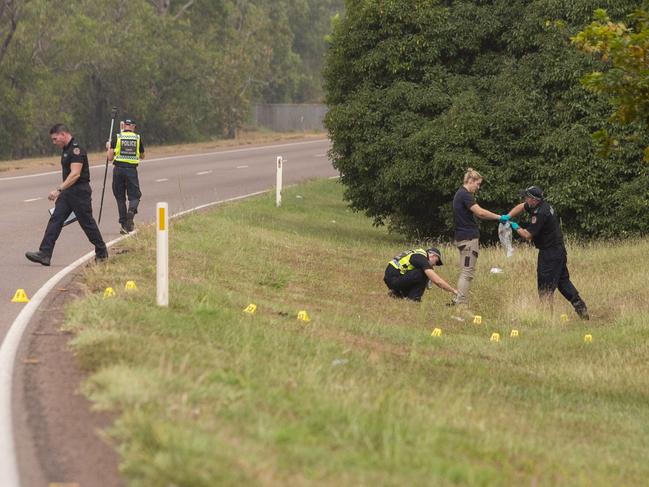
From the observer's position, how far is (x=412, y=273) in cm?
1496

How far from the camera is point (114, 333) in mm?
8539

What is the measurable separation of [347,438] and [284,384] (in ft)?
4.25

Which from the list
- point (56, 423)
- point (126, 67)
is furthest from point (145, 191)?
point (126, 67)

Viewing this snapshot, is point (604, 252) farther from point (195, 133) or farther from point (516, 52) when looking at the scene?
point (195, 133)

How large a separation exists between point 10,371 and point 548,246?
8.71 metres

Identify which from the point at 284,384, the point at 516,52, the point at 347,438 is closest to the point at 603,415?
the point at 284,384

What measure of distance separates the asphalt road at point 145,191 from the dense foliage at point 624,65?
606 centimetres

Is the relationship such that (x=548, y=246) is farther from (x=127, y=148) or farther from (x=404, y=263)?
(x=127, y=148)

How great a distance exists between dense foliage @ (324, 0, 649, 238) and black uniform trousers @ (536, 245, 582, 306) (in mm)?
6519

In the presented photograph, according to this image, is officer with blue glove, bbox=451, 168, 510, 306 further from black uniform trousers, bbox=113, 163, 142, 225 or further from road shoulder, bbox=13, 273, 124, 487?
road shoulder, bbox=13, 273, 124, 487

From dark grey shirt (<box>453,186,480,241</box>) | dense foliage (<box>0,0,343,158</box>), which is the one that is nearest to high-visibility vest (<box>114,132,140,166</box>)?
dark grey shirt (<box>453,186,480,241</box>)

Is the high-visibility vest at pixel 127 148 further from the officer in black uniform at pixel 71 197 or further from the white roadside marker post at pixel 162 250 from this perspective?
the white roadside marker post at pixel 162 250

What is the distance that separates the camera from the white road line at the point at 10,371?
6.05 meters

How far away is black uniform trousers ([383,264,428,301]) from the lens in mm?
14953
